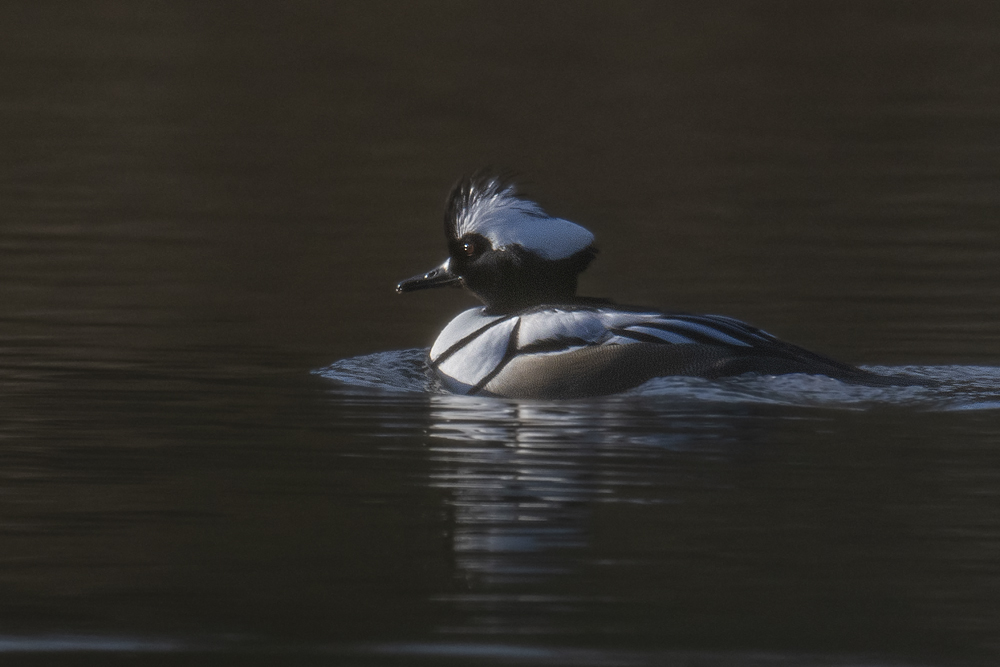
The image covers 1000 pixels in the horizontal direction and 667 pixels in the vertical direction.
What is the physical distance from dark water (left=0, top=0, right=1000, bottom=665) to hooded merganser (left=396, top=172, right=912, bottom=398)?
0.57 ft

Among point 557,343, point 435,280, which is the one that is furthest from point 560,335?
point 435,280

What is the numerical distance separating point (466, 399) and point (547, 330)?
50 centimetres

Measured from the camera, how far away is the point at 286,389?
8258mm

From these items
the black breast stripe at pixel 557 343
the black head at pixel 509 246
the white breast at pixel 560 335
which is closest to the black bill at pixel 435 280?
the black head at pixel 509 246

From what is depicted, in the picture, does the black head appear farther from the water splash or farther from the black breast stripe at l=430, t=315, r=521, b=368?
the water splash

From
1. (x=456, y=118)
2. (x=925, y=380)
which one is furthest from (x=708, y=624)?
(x=456, y=118)

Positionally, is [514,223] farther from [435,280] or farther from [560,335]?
[560,335]

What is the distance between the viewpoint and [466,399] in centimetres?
827

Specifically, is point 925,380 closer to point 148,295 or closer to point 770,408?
point 770,408

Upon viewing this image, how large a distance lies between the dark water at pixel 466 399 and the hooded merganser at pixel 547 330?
0.17 m

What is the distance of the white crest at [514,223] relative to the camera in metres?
9.02

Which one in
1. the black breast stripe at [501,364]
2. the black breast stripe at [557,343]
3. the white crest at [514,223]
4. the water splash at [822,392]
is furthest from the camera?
the white crest at [514,223]

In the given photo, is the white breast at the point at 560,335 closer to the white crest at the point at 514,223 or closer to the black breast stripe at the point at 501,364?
the black breast stripe at the point at 501,364

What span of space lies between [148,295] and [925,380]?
4863 mm
